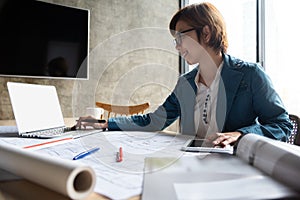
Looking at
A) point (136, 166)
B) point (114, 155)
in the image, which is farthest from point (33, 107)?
point (136, 166)

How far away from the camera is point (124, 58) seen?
317 centimetres

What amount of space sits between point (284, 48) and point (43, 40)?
205 centimetres

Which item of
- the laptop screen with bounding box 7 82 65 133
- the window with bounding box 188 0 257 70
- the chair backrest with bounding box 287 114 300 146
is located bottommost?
the chair backrest with bounding box 287 114 300 146

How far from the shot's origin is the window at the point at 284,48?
2156mm

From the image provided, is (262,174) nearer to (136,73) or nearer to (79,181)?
(79,181)

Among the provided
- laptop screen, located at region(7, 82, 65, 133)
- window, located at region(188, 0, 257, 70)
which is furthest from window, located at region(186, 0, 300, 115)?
laptop screen, located at region(7, 82, 65, 133)

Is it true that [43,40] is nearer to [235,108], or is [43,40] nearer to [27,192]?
[235,108]

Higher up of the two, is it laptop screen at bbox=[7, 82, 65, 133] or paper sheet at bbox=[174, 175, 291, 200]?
laptop screen at bbox=[7, 82, 65, 133]

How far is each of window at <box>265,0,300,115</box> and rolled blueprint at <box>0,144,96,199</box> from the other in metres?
2.14

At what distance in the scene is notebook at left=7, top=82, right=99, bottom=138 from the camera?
97 centimetres

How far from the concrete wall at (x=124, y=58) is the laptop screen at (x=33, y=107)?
1474 mm

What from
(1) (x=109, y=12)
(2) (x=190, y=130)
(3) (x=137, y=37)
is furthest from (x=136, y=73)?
(2) (x=190, y=130)

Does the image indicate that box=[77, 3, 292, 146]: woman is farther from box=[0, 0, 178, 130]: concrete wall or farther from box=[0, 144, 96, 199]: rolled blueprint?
box=[0, 0, 178, 130]: concrete wall

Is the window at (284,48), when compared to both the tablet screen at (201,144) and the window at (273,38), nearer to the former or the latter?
the window at (273,38)
